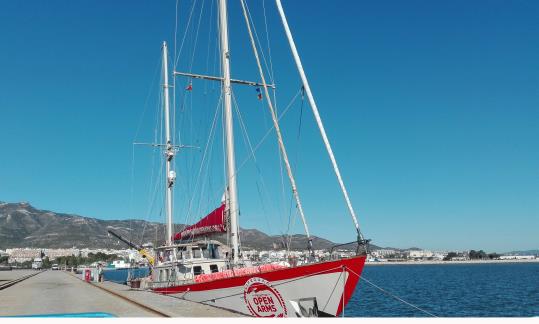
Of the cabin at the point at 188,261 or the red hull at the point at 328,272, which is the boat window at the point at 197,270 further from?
the red hull at the point at 328,272

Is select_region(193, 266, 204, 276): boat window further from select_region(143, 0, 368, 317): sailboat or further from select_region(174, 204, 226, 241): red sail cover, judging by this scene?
select_region(174, 204, 226, 241): red sail cover

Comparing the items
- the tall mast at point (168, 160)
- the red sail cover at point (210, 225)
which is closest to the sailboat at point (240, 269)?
the red sail cover at point (210, 225)

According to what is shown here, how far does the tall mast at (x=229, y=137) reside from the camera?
2322cm

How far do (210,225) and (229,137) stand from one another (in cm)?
491

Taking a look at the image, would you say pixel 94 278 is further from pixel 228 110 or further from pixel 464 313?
pixel 464 313

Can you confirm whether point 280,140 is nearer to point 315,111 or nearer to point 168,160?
point 315,111

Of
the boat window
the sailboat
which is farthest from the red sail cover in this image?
the boat window

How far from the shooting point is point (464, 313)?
36.8m

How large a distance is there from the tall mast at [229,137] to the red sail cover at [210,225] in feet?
2.75

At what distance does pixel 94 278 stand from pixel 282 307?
32951 millimetres

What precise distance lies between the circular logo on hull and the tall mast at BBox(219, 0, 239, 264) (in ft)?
13.2

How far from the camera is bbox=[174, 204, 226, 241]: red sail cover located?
24.5 m
